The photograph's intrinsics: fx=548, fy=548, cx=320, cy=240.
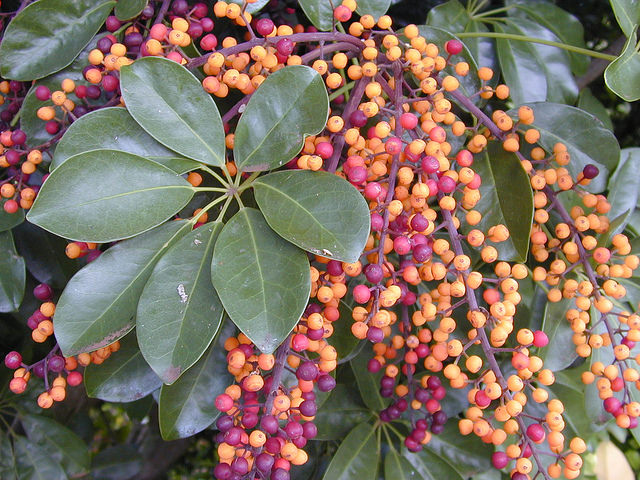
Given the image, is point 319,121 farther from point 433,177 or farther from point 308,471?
point 308,471

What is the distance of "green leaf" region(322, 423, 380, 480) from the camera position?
1163 mm

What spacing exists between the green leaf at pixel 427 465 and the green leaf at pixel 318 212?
2.43 feet

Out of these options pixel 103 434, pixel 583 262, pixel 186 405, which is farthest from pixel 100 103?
pixel 103 434

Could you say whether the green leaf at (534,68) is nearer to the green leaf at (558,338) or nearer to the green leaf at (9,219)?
the green leaf at (558,338)

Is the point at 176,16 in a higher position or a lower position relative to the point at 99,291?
higher

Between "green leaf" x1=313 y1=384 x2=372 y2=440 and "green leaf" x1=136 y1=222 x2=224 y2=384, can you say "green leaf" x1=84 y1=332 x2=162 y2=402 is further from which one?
"green leaf" x1=313 y1=384 x2=372 y2=440

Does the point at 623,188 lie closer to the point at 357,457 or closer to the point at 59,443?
the point at 357,457

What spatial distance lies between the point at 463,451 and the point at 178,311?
2.78 ft

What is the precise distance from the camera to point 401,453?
1.31 m

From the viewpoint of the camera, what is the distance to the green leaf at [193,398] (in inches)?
38.9

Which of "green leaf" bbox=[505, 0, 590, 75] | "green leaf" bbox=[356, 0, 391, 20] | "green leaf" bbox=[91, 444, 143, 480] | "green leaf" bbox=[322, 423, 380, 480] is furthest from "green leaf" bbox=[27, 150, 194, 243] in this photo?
"green leaf" bbox=[91, 444, 143, 480]

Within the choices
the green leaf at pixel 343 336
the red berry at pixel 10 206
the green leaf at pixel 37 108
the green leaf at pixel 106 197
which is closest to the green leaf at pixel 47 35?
the green leaf at pixel 37 108

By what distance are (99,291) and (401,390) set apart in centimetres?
64

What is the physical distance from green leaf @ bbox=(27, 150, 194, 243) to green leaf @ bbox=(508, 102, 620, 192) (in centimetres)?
75
